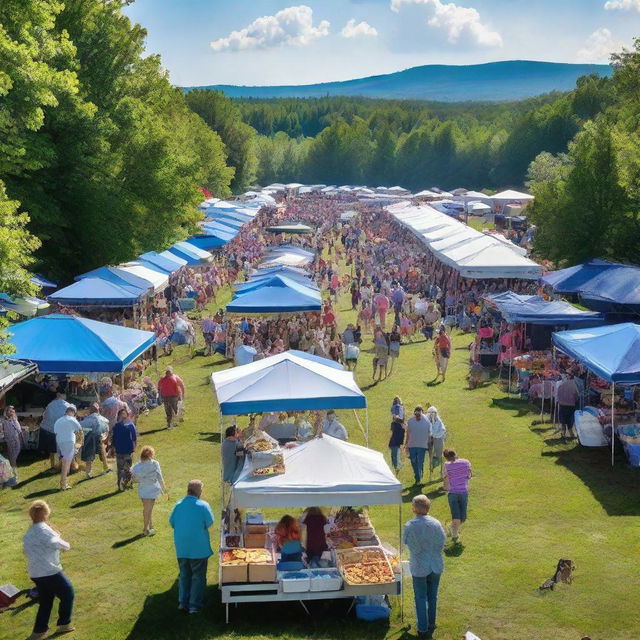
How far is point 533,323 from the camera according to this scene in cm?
1930

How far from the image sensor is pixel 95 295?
67.3ft

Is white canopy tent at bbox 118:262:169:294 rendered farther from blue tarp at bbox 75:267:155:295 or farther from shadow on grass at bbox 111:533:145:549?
shadow on grass at bbox 111:533:145:549

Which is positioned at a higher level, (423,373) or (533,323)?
(533,323)

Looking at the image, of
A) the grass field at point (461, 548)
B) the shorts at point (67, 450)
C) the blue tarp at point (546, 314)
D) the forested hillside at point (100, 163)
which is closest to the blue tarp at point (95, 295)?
the forested hillside at point (100, 163)

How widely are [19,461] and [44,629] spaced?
6259mm

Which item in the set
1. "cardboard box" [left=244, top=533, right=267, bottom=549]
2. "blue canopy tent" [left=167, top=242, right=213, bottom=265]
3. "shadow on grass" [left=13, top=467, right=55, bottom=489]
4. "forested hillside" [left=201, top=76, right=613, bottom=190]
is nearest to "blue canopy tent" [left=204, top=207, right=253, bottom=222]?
"blue canopy tent" [left=167, top=242, right=213, bottom=265]

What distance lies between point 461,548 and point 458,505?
48 cm

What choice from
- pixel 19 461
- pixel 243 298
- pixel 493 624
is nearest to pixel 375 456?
pixel 493 624

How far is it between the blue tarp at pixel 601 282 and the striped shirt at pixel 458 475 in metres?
11.5

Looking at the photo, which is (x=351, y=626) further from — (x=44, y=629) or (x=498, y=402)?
(x=498, y=402)

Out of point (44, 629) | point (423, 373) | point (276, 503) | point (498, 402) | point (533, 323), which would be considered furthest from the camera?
point (423, 373)

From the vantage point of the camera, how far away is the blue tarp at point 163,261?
90.0 feet

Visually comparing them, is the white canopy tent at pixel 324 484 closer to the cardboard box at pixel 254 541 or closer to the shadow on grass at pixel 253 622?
the cardboard box at pixel 254 541

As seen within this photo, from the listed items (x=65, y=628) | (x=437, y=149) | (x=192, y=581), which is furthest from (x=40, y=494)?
(x=437, y=149)
